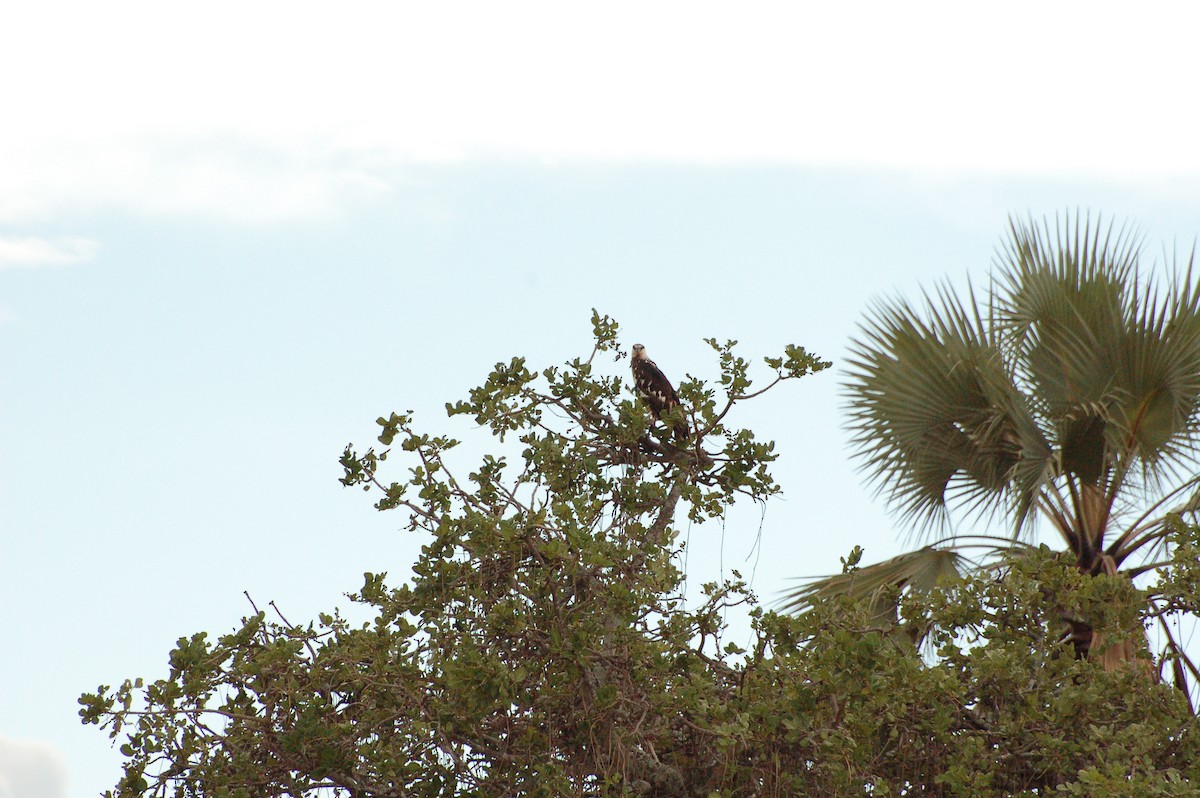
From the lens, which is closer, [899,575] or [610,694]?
[610,694]

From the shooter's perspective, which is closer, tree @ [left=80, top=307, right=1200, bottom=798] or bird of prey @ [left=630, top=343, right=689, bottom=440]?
tree @ [left=80, top=307, right=1200, bottom=798]

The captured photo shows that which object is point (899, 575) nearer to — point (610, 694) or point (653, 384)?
point (653, 384)

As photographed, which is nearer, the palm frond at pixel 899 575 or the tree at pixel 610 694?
the tree at pixel 610 694

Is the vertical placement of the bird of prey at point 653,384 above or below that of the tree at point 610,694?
above

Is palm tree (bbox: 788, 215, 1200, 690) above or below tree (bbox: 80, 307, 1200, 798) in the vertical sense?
above

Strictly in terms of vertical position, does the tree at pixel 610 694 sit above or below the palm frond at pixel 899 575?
below

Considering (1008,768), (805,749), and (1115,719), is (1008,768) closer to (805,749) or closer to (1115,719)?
(1115,719)

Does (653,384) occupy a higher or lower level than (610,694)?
higher

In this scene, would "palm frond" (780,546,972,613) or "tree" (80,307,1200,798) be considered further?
"palm frond" (780,546,972,613)

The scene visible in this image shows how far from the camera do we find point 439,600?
459 centimetres

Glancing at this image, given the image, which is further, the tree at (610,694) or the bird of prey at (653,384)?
the bird of prey at (653,384)

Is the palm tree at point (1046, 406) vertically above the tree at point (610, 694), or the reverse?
the palm tree at point (1046, 406)

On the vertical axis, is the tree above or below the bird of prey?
below

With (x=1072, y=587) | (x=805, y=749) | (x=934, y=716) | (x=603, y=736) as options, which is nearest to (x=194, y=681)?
(x=603, y=736)
